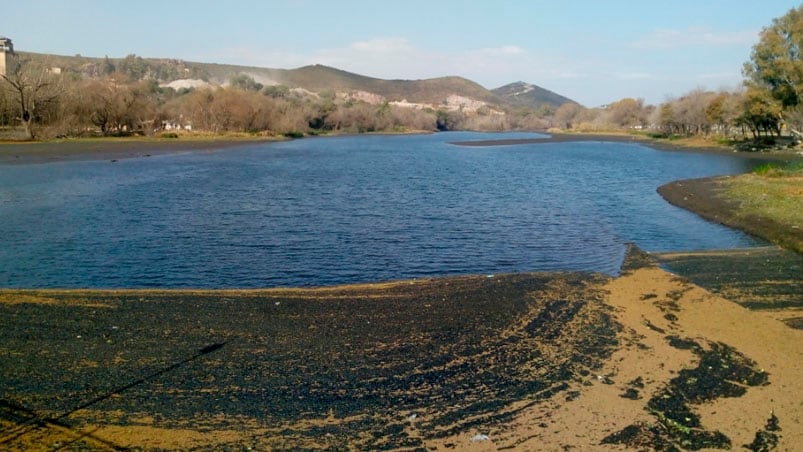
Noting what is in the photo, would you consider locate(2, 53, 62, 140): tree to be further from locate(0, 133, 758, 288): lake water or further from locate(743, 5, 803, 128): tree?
locate(743, 5, 803, 128): tree

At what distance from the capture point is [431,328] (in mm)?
12148

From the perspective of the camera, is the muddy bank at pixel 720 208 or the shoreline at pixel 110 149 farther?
the shoreline at pixel 110 149

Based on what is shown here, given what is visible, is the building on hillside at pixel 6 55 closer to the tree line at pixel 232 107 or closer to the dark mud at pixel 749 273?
the tree line at pixel 232 107

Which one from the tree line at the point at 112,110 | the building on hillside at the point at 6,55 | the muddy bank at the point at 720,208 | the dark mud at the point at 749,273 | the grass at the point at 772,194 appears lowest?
the dark mud at the point at 749,273

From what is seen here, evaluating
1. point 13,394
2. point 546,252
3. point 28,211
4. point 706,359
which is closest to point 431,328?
point 706,359

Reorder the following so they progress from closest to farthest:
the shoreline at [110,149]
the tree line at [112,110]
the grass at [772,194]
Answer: the grass at [772,194]
the shoreline at [110,149]
the tree line at [112,110]

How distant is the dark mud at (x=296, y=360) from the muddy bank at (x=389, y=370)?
4cm

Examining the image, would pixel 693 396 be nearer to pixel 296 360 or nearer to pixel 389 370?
pixel 389 370

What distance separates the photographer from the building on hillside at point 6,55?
4875 inches

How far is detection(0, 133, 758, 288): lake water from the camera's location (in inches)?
727

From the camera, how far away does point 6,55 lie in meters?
135

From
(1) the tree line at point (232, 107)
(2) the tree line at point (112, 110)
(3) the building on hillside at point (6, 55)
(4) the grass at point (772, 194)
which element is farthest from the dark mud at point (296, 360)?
(3) the building on hillside at point (6, 55)

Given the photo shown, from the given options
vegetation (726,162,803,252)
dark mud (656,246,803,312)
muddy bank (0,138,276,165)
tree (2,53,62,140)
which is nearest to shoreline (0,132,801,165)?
muddy bank (0,138,276,165)

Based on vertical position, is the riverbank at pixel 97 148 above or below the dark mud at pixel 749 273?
above
